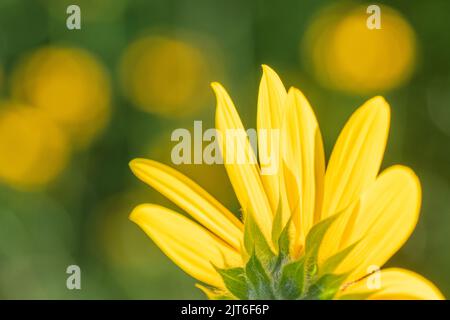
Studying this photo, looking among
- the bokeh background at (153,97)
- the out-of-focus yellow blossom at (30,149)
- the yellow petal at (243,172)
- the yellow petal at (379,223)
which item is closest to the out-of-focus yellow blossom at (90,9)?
the bokeh background at (153,97)

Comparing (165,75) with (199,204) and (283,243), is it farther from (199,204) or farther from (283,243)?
(283,243)

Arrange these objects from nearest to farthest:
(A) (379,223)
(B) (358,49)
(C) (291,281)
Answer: (C) (291,281)
(A) (379,223)
(B) (358,49)

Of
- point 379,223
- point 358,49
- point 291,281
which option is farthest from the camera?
point 358,49

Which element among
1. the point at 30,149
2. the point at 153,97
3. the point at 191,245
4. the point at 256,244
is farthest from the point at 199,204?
the point at 30,149

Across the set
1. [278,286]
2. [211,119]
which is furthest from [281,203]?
[211,119]

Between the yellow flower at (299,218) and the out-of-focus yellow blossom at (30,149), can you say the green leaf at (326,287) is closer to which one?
the yellow flower at (299,218)

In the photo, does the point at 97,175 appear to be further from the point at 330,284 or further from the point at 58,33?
the point at 330,284

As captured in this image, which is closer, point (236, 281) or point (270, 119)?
point (236, 281)

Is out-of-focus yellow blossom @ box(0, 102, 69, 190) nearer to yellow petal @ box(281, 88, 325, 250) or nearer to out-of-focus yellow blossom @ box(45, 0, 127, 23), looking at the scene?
out-of-focus yellow blossom @ box(45, 0, 127, 23)
